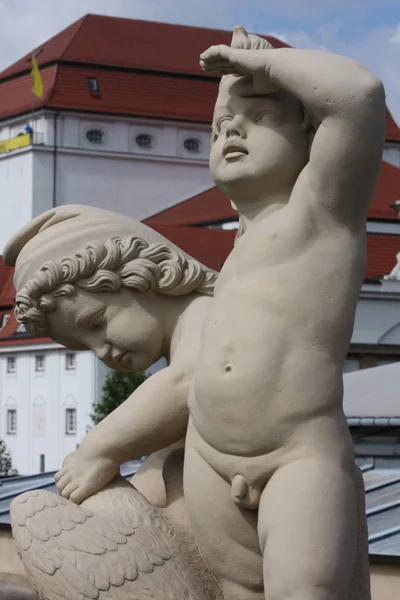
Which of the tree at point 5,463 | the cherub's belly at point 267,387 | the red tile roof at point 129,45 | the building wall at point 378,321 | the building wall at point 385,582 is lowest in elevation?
the tree at point 5,463

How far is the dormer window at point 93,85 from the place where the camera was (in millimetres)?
65438

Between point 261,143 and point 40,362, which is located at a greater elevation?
point 261,143

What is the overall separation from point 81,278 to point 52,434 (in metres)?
52.2

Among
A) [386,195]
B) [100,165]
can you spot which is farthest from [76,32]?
[386,195]

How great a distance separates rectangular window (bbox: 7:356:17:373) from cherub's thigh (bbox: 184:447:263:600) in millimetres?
53248

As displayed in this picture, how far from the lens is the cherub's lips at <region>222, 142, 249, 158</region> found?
4.34m

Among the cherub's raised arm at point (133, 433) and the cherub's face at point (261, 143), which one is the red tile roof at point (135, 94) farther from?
the cherub's face at point (261, 143)

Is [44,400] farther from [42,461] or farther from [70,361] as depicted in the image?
[70,361]

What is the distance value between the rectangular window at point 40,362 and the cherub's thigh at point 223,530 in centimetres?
5186

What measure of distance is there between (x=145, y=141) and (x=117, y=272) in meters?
62.9

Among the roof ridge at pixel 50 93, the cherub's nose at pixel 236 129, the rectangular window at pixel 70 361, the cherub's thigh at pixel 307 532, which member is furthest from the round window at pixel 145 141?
the cherub's thigh at pixel 307 532

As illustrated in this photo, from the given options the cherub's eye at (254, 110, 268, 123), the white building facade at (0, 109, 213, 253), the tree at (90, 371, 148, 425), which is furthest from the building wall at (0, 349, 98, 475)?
the cherub's eye at (254, 110, 268, 123)

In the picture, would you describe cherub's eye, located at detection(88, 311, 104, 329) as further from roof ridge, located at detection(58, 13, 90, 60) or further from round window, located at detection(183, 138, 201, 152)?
round window, located at detection(183, 138, 201, 152)

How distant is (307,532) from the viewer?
13.2 ft
